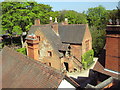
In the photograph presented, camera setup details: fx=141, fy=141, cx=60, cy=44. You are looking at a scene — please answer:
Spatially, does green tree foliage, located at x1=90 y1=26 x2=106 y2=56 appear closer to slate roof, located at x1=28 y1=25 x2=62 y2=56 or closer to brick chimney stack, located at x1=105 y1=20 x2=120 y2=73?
slate roof, located at x1=28 y1=25 x2=62 y2=56

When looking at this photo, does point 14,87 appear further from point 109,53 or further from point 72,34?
point 72,34

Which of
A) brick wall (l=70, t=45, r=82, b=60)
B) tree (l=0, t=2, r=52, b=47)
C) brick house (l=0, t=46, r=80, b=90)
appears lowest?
brick wall (l=70, t=45, r=82, b=60)

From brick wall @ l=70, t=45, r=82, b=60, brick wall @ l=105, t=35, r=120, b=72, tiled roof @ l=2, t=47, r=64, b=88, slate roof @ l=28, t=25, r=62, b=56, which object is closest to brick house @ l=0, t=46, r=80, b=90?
tiled roof @ l=2, t=47, r=64, b=88

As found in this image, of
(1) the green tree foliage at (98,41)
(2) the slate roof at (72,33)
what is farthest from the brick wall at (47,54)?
(1) the green tree foliage at (98,41)

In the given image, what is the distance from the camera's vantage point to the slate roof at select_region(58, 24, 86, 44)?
26.1 metres

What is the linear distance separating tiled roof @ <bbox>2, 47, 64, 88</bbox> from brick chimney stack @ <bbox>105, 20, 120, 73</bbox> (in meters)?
4.39

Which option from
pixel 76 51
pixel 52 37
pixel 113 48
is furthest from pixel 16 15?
pixel 113 48

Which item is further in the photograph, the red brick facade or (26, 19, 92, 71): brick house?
(26, 19, 92, 71): brick house

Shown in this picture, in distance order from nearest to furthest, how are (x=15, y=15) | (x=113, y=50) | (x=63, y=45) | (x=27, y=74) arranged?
(x=27, y=74) < (x=113, y=50) < (x=63, y=45) < (x=15, y=15)

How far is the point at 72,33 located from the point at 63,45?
3.57 m

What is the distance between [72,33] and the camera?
27578 mm

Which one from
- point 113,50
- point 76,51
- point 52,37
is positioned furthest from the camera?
point 76,51

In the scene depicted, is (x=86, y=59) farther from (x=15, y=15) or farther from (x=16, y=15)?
(x=15, y=15)

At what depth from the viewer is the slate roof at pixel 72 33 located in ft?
85.8
